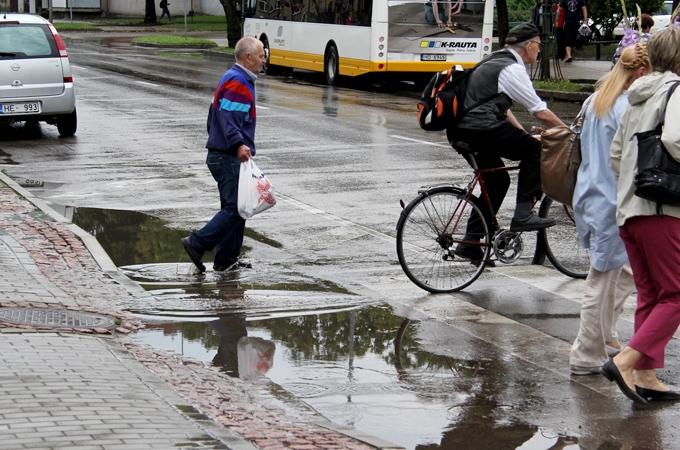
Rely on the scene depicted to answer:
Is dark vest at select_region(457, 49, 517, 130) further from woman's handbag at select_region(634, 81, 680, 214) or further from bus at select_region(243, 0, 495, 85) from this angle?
bus at select_region(243, 0, 495, 85)

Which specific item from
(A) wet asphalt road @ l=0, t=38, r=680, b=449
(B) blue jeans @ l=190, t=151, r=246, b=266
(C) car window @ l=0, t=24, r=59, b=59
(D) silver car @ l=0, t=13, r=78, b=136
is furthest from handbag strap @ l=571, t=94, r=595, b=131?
(C) car window @ l=0, t=24, r=59, b=59

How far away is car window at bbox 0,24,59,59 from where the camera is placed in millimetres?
19641

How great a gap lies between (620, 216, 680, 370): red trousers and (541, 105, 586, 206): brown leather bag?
1.08m

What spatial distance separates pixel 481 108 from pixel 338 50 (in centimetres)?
2242

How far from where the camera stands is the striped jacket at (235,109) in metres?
9.98

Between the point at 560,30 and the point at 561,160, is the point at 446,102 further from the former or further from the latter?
the point at 560,30

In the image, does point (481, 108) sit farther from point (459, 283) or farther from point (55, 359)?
point (55, 359)

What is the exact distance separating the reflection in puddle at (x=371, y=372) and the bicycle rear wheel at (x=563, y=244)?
1.76 m

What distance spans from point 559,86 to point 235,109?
18830 mm

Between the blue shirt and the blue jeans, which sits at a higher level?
the blue shirt

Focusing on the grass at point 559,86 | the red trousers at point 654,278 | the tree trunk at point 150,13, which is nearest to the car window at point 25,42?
the grass at point 559,86

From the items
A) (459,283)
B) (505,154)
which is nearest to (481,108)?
(505,154)

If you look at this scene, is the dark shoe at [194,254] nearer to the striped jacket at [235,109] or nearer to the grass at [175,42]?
the striped jacket at [235,109]

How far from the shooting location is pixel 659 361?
6.83m
